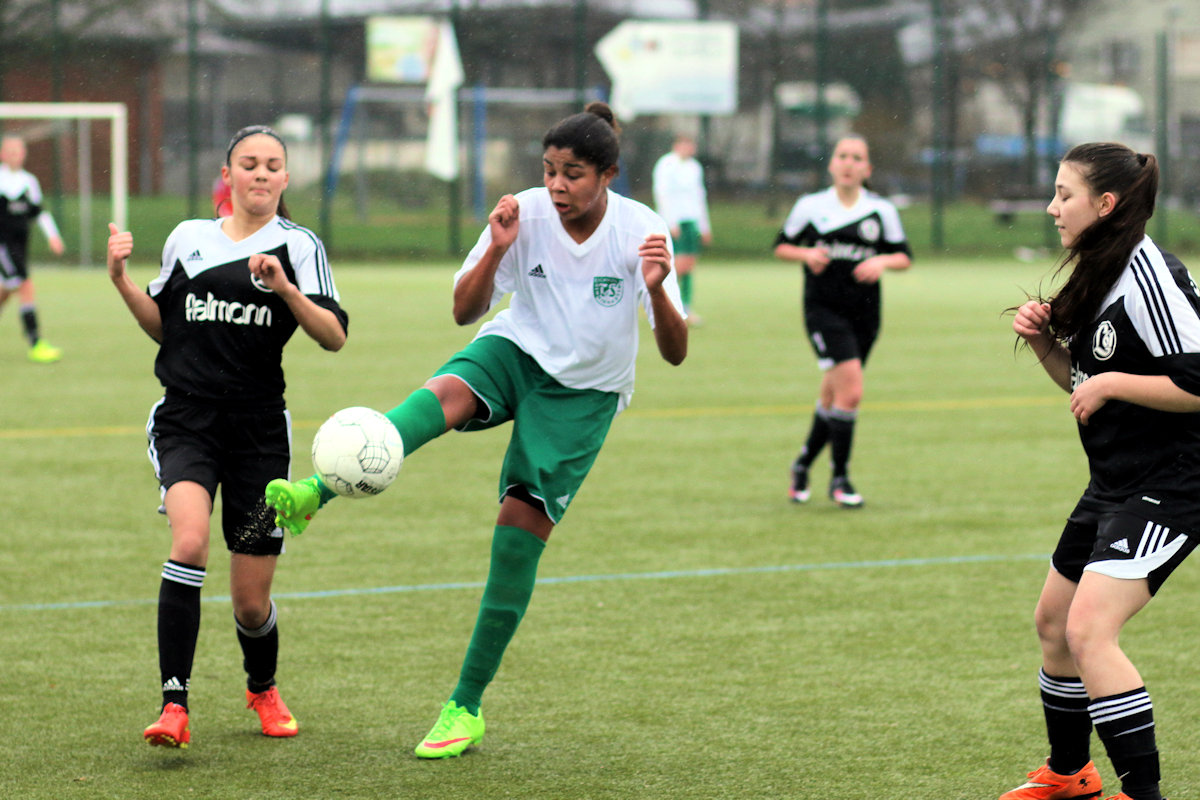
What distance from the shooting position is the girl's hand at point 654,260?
4.21m

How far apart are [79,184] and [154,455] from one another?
25.0m

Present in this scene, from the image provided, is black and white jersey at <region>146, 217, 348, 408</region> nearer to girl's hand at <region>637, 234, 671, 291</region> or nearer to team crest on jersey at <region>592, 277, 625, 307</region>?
team crest on jersey at <region>592, 277, 625, 307</region>

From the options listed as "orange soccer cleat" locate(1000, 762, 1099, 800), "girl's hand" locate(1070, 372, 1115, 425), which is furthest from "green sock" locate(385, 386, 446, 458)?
"orange soccer cleat" locate(1000, 762, 1099, 800)

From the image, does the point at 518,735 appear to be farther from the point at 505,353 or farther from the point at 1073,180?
the point at 1073,180

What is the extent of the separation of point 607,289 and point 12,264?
1111 centimetres

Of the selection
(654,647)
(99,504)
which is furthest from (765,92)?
(654,647)

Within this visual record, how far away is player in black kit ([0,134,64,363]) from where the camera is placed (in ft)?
46.4

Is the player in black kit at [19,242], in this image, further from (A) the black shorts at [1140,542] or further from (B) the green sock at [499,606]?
(A) the black shorts at [1140,542]

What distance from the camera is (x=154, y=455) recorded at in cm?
438

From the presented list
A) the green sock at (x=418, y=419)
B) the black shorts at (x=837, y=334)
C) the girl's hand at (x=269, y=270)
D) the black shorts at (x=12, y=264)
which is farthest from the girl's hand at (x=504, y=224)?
the black shorts at (x=12, y=264)

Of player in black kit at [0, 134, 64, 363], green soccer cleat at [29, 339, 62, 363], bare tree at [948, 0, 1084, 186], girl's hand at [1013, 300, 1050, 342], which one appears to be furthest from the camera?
bare tree at [948, 0, 1084, 186]

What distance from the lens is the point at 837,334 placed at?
825 cm

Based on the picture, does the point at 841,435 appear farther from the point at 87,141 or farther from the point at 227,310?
the point at 87,141

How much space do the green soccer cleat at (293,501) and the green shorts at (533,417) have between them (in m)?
0.68
